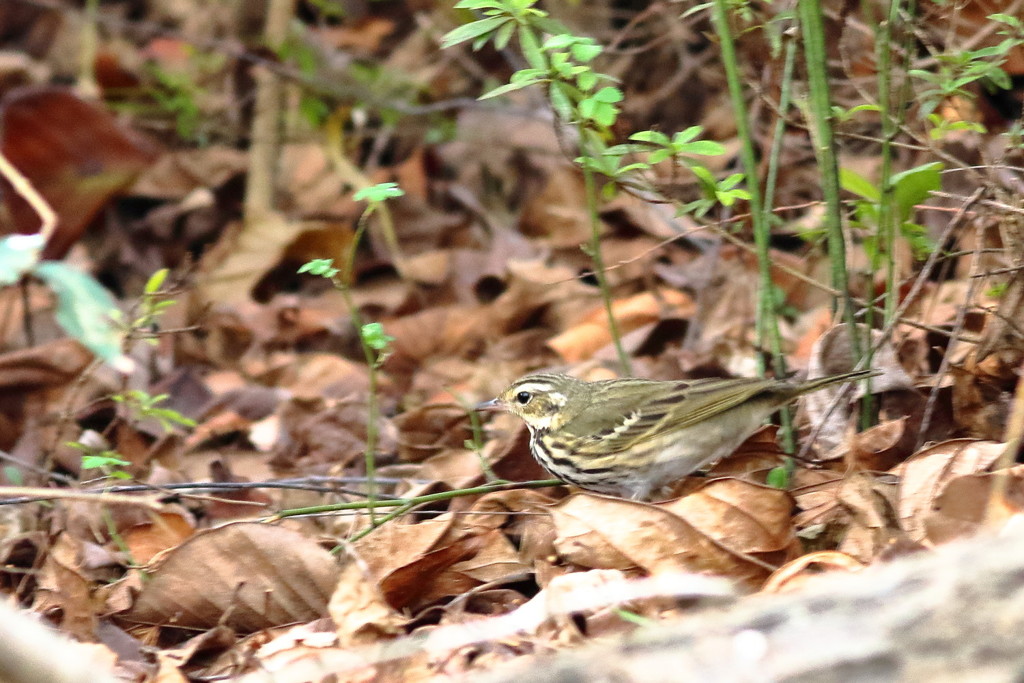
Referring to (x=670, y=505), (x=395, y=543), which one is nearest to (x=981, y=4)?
(x=670, y=505)

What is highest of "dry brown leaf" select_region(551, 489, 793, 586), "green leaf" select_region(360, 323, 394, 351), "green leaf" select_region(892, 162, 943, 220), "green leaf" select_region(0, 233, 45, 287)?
"green leaf" select_region(0, 233, 45, 287)

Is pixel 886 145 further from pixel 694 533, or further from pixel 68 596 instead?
pixel 68 596

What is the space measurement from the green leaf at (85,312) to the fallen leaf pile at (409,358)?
0.40 metres

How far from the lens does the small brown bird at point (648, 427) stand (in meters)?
3.68

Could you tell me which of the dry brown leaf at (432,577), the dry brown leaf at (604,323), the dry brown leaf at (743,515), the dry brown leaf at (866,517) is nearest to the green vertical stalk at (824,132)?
the dry brown leaf at (866,517)

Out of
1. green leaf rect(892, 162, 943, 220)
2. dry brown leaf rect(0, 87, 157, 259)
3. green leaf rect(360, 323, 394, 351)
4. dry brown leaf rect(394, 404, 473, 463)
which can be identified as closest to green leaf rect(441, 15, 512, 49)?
green leaf rect(360, 323, 394, 351)

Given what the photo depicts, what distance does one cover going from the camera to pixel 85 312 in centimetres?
210

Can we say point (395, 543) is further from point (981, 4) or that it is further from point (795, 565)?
point (981, 4)

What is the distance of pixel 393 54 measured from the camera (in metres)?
8.91

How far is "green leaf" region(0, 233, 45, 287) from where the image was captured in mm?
1992

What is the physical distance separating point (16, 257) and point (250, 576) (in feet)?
5.06

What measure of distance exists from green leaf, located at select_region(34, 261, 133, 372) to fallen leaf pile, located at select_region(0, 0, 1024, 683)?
1.30ft

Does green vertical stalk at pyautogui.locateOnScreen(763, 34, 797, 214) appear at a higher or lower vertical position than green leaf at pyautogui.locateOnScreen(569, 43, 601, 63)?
lower

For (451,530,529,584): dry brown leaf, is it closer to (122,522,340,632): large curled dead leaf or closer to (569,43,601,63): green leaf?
(122,522,340,632): large curled dead leaf
